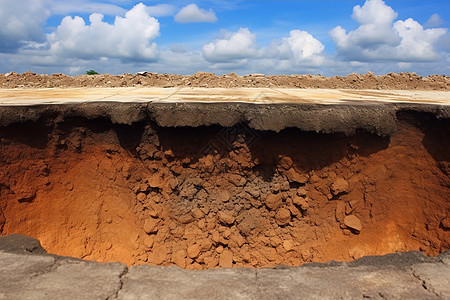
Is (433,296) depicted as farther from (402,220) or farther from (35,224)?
(35,224)

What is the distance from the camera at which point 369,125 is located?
3.44 metres

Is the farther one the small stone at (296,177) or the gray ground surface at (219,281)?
the small stone at (296,177)

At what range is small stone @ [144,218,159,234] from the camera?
12.3ft

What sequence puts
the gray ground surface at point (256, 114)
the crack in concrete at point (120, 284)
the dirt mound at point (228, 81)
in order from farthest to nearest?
1. the dirt mound at point (228, 81)
2. the gray ground surface at point (256, 114)
3. the crack in concrete at point (120, 284)

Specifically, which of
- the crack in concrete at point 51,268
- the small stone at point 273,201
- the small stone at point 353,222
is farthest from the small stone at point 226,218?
the crack in concrete at point 51,268

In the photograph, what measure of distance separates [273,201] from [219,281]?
1908 mm

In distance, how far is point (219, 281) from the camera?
76.1 inches

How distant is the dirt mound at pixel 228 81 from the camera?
9.04m

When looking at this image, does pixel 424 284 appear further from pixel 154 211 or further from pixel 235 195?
pixel 154 211

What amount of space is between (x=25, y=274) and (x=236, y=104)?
8.04 ft

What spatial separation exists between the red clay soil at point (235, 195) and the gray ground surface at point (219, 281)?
1.51 m

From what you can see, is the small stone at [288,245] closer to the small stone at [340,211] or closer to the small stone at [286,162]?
the small stone at [340,211]

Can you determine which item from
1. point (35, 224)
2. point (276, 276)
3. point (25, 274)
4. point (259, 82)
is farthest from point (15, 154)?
point (259, 82)

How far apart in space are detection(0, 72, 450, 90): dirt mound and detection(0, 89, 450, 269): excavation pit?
540 centimetres
